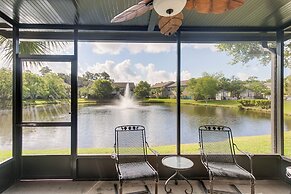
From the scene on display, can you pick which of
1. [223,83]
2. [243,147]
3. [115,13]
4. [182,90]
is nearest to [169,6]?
[115,13]

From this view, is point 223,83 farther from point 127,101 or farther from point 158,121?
point 127,101

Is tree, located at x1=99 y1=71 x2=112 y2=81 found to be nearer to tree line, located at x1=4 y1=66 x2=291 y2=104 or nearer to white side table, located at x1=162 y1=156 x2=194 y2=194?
tree line, located at x1=4 y1=66 x2=291 y2=104

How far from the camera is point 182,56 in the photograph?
13.3 feet

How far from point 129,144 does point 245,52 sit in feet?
9.20

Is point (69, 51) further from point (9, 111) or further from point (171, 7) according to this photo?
point (171, 7)

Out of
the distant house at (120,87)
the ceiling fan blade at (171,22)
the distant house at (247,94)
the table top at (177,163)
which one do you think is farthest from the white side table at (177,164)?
the ceiling fan blade at (171,22)

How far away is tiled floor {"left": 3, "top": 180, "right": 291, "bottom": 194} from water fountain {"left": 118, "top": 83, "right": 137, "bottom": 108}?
1388 mm

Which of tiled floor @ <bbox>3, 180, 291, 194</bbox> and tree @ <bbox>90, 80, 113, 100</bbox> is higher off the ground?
tree @ <bbox>90, 80, 113, 100</bbox>

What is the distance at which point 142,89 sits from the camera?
13.4 ft

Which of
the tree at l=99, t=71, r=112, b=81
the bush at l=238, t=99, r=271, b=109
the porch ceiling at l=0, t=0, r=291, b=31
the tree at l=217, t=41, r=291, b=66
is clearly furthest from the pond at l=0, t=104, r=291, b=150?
the porch ceiling at l=0, t=0, r=291, b=31

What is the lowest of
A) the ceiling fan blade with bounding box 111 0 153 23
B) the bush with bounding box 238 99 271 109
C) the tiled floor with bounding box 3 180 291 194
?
the tiled floor with bounding box 3 180 291 194

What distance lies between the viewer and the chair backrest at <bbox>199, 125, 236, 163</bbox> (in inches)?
149

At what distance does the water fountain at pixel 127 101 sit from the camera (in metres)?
4.10

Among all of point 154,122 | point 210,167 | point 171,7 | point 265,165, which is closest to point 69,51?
point 154,122
